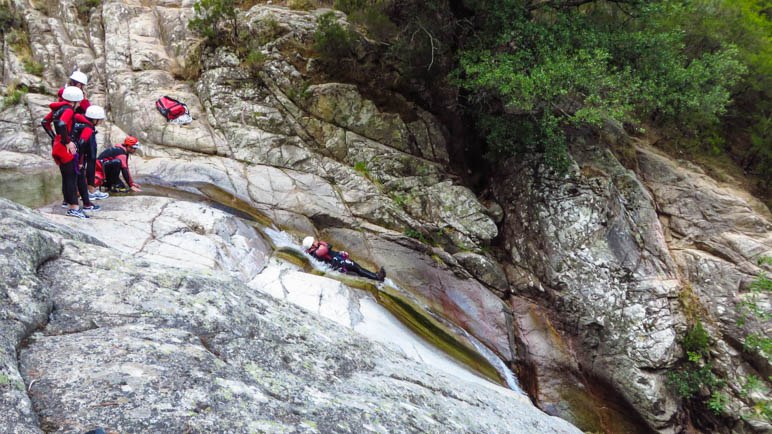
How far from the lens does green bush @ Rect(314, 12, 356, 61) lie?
15.4 metres

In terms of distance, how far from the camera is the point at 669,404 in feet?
36.5

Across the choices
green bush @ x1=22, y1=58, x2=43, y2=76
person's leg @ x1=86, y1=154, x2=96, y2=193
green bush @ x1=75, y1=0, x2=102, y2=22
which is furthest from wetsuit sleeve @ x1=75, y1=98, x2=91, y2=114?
green bush @ x1=75, y1=0, x2=102, y2=22

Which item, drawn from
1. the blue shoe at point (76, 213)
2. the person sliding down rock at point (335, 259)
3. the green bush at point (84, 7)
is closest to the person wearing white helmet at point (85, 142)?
the blue shoe at point (76, 213)

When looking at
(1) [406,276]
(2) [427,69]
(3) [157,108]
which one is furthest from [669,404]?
(3) [157,108]

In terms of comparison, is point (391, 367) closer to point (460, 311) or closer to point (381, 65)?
point (460, 311)

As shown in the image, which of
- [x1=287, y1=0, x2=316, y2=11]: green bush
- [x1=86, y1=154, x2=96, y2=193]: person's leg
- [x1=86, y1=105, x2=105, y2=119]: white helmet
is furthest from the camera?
Result: [x1=287, y1=0, x2=316, y2=11]: green bush

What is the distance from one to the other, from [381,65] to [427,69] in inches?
97.2

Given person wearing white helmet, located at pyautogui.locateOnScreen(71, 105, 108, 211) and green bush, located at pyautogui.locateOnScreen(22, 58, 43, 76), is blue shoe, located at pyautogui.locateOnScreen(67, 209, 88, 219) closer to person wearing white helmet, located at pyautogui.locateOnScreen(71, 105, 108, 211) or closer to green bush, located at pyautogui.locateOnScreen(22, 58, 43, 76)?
person wearing white helmet, located at pyautogui.locateOnScreen(71, 105, 108, 211)

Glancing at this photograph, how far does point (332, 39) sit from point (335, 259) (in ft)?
29.5

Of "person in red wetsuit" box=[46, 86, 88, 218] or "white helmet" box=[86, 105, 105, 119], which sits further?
"white helmet" box=[86, 105, 105, 119]

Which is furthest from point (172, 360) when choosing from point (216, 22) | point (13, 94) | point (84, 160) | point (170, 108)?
point (216, 22)

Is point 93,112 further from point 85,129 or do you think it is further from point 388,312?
point 388,312

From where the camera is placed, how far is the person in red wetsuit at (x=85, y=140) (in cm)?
855

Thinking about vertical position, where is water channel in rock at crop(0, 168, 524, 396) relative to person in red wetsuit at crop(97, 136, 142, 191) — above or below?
below
